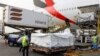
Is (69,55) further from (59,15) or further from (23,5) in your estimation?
(23,5)

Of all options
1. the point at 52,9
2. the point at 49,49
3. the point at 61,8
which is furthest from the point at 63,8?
the point at 49,49

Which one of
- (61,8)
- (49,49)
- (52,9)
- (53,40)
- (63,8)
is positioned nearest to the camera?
(49,49)

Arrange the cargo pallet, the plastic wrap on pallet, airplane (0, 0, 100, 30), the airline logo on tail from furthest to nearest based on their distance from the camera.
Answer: the airline logo on tail, airplane (0, 0, 100, 30), the plastic wrap on pallet, the cargo pallet

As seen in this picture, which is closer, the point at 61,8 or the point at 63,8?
the point at 63,8

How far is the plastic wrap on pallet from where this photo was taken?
16.5 meters

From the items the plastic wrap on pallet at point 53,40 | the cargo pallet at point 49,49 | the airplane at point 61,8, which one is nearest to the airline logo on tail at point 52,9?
the airplane at point 61,8

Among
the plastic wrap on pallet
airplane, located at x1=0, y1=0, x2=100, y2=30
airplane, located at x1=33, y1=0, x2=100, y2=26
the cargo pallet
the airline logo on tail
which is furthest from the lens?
the airline logo on tail

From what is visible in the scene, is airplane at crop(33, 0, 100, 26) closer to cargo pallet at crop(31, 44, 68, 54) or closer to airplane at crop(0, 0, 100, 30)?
airplane at crop(0, 0, 100, 30)

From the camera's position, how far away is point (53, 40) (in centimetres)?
1656

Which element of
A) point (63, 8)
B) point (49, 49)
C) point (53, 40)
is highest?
point (63, 8)

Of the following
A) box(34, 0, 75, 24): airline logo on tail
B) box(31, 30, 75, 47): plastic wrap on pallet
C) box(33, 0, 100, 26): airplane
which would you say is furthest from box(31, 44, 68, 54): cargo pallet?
box(34, 0, 75, 24): airline logo on tail

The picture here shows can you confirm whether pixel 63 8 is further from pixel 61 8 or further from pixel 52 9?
pixel 52 9

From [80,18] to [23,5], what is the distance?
46.8ft

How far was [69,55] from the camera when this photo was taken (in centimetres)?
1353
